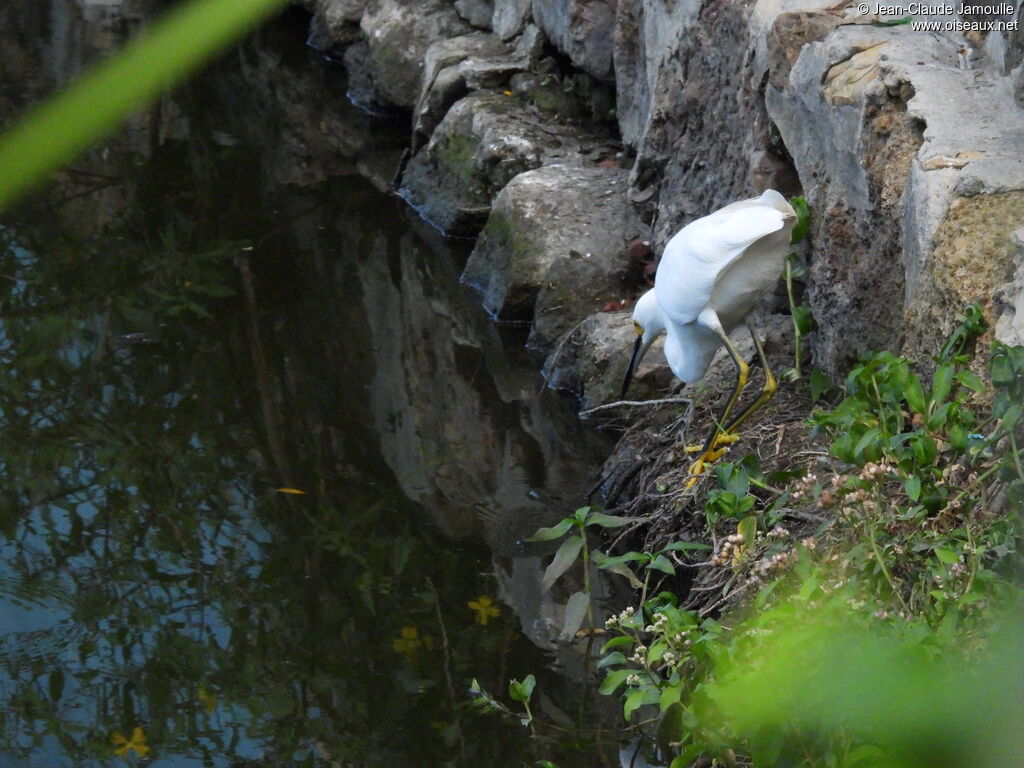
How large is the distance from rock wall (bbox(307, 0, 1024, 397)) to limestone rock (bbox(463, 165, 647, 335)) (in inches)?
0.4

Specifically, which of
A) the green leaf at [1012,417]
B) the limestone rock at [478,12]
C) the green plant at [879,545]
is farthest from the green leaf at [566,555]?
the limestone rock at [478,12]

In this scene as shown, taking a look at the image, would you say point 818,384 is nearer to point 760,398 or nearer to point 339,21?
point 760,398

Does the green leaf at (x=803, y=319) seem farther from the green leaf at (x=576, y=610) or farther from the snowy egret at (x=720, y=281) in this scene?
the green leaf at (x=576, y=610)

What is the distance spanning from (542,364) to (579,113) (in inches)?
80.5

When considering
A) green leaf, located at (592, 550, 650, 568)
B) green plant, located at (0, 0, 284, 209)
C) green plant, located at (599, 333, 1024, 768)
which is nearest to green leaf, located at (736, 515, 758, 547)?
green plant, located at (599, 333, 1024, 768)

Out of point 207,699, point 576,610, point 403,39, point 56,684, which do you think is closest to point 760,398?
point 576,610

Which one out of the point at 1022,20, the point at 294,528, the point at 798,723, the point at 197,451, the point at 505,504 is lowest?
the point at 505,504

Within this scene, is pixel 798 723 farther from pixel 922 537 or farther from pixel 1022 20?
pixel 1022 20

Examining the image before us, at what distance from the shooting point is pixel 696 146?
5.07 metres

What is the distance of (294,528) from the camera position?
13.9ft

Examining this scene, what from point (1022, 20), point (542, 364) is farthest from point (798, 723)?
point (542, 364)

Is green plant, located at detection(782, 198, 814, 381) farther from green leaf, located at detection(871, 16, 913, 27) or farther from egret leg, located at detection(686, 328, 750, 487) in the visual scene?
green leaf, located at detection(871, 16, 913, 27)

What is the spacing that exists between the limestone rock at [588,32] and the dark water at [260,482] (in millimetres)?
1253

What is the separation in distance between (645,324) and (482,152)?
268cm
